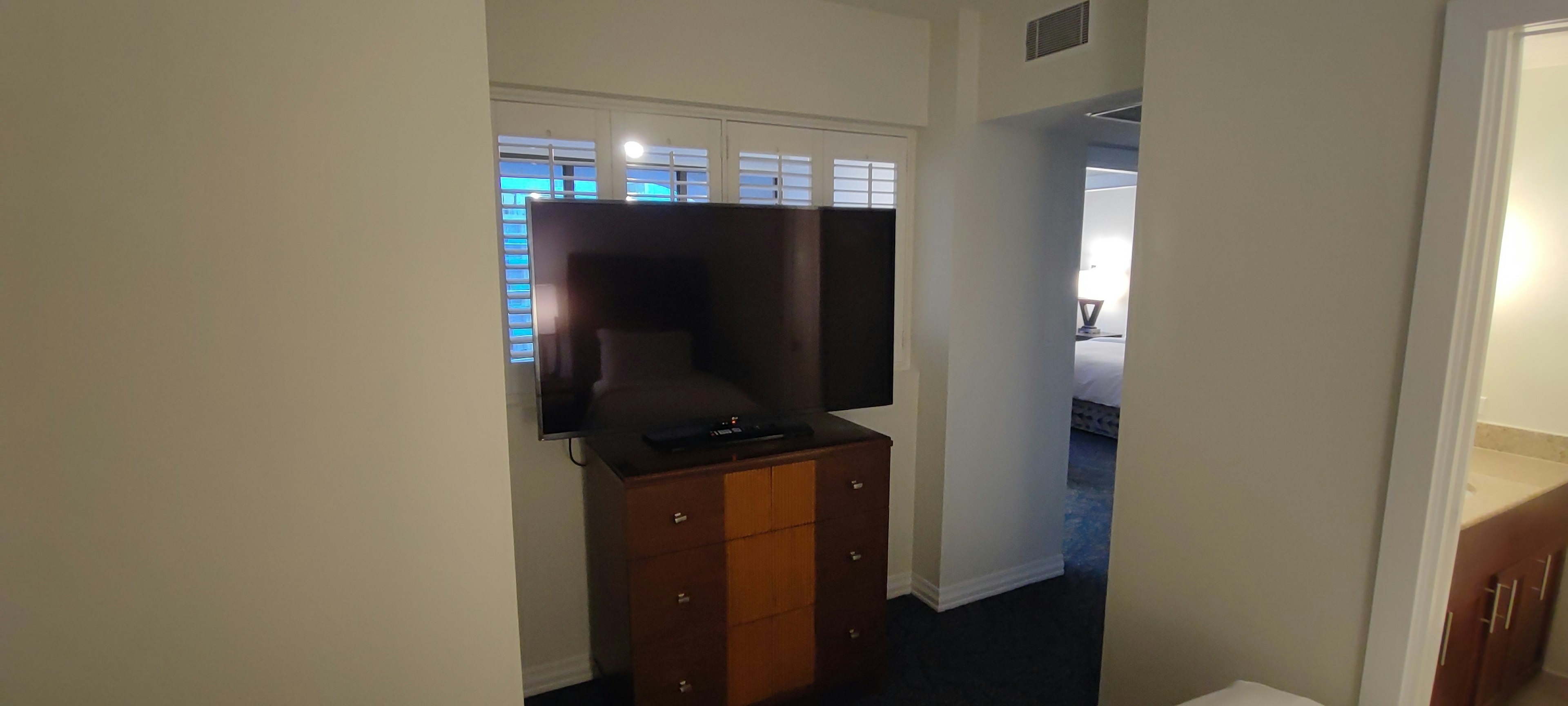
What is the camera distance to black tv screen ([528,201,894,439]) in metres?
2.15

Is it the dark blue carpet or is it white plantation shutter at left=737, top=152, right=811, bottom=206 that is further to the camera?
white plantation shutter at left=737, top=152, right=811, bottom=206

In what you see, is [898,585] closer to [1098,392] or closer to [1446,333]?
[1446,333]

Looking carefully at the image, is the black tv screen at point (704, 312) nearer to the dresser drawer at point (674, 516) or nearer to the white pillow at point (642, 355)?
the white pillow at point (642, 355)

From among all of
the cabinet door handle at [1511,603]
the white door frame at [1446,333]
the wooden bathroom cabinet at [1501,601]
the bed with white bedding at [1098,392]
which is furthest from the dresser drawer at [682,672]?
the bed with white bedding at [1098,392]

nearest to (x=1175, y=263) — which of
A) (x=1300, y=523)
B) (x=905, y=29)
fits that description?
(x=1300, y=523)

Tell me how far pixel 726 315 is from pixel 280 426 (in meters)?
1.37

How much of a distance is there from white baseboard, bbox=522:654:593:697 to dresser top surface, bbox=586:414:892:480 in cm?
80

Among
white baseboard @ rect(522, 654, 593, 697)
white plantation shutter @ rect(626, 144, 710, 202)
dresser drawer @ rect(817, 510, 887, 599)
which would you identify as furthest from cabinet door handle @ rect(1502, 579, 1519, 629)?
white baseboard @ rect(522, 654, 593, 697)

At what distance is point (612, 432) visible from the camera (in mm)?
2266

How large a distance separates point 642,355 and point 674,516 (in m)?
0.50

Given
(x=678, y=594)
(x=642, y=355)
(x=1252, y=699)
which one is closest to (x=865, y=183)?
(x=642, y=355)

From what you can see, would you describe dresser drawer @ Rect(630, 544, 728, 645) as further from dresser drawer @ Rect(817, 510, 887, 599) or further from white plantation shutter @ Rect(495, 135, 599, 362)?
white plantation shutter @ Rect(495, 135, 599, 362)

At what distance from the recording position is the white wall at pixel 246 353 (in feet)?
3.44

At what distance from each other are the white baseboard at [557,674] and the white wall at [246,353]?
4.10 feet
